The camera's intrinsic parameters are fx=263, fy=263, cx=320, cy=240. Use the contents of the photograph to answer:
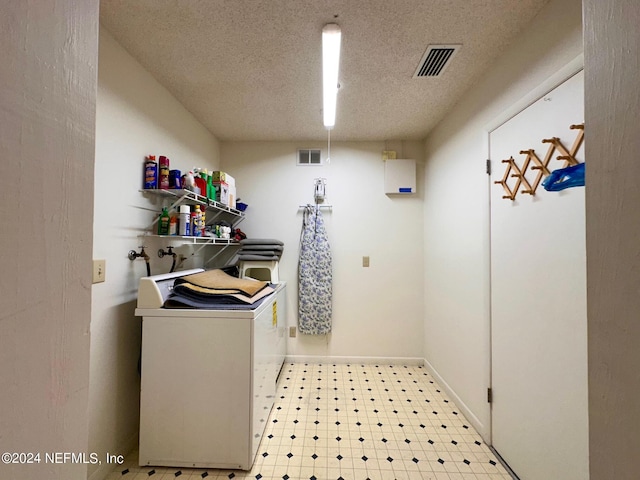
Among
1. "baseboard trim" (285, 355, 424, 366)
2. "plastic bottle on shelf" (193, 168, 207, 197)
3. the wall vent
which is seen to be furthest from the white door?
"plastic bottle on shelf" (193, 168, 207, 197)

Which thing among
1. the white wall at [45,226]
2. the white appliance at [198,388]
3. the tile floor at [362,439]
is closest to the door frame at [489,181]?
the tile floor at [362,439]

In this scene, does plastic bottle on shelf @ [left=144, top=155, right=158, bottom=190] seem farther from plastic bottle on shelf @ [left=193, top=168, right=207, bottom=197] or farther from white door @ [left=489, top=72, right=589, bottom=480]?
white door @ [left=489, top=72, right=589, bottom=480]

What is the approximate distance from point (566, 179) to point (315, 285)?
7.21 feet

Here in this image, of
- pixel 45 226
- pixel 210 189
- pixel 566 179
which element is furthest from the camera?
pixel 210 189

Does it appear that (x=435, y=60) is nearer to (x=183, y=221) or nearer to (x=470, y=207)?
(x=470, y=207)

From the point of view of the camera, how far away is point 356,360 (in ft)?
9.57

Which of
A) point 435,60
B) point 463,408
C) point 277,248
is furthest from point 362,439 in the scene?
point 435,60

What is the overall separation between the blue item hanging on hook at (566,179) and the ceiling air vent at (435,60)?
1.00 m

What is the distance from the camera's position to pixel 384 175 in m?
2.95

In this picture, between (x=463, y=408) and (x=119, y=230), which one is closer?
(x=119, y=230)

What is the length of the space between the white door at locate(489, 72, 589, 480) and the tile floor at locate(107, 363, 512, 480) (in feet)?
0.97

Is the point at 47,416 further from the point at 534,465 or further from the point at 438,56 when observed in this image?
the point at 438,56

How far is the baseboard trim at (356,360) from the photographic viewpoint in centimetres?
289

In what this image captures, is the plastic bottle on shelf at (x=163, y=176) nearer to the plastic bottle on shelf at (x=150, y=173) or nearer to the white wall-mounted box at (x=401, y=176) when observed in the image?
the plastic bottle on shelf at (x=150, y=173)
